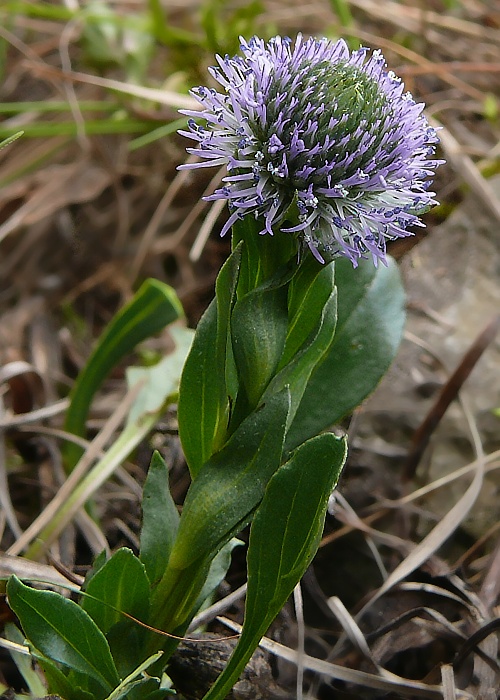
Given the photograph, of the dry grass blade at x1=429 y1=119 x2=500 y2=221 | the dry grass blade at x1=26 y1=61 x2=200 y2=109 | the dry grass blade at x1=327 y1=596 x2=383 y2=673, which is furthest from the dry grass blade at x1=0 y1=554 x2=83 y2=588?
the dry grass blade at x1=429 y1=119 x2=500 y2=221

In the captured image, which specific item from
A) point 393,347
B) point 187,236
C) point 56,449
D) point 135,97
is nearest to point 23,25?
point 135,97

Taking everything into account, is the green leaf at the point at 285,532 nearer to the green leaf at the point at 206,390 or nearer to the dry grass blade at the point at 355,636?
the green leaf at the point at 206,390

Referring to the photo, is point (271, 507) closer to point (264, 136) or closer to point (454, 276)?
point (264, 136)

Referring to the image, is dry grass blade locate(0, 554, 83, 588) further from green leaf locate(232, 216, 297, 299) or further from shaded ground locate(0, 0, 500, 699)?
green leaf locate(232, 216, 297, 299)

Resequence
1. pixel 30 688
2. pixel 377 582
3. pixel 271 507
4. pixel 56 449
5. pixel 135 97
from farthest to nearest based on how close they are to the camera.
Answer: pixel 135 97 < pixel 56 449 < pixel 377 582 < pixel 30 688 < pixel 271 507

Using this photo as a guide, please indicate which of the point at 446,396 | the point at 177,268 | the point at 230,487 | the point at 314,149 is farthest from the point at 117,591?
the point at 177,268

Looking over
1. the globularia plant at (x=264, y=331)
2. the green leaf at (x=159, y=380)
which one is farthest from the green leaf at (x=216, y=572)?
the green leaf at (x=159, y=380)

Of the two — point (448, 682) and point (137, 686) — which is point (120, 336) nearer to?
point (137, 686)
